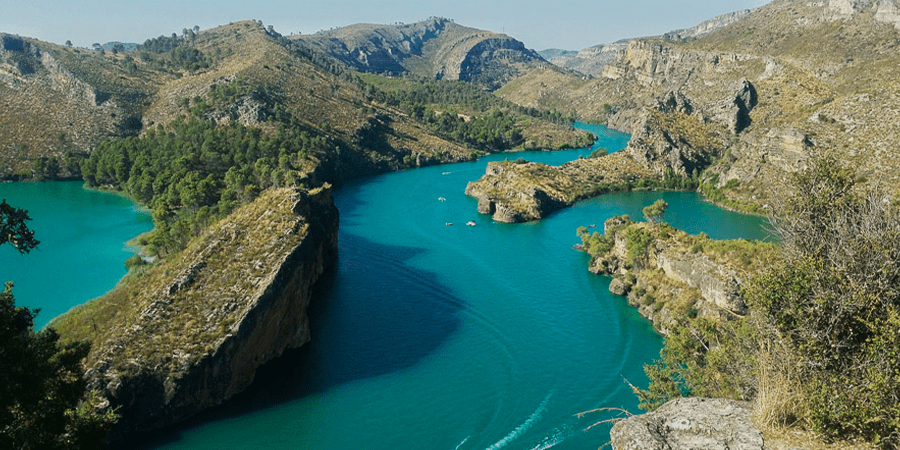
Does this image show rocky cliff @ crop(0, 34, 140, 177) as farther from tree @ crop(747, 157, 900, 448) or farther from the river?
tree @ crop(747, 157, 900, 448)

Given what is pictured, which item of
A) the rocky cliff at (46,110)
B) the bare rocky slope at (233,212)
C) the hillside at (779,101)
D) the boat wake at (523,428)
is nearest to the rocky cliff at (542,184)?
the hillside at (779,101)

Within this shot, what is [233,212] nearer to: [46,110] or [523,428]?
[523,428]

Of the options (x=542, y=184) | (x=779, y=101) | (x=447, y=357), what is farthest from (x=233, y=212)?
(x=779, y=101)

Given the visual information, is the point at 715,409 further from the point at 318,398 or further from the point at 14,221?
the point at 318,398

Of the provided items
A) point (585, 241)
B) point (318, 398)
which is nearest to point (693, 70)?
point (585, 241)

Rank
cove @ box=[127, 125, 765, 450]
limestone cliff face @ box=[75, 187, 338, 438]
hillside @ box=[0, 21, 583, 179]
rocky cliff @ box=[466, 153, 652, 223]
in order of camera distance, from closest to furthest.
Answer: limestone cliff face @ box=[75, 187, 338, 438] < cove @ box=[127, 125, 765, 450] < rocky cliff @ box=[466, 153, 652, 223] < hillside @ box=[0, 21, 583, 179]

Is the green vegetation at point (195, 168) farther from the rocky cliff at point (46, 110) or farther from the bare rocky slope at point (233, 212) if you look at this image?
the rocky cliff at point (46, 110)

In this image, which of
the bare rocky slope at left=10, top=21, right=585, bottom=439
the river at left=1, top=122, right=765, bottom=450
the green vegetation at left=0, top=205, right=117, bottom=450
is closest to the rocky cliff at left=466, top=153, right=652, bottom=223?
the river at left=1, top=122, right=765, bottom=450
